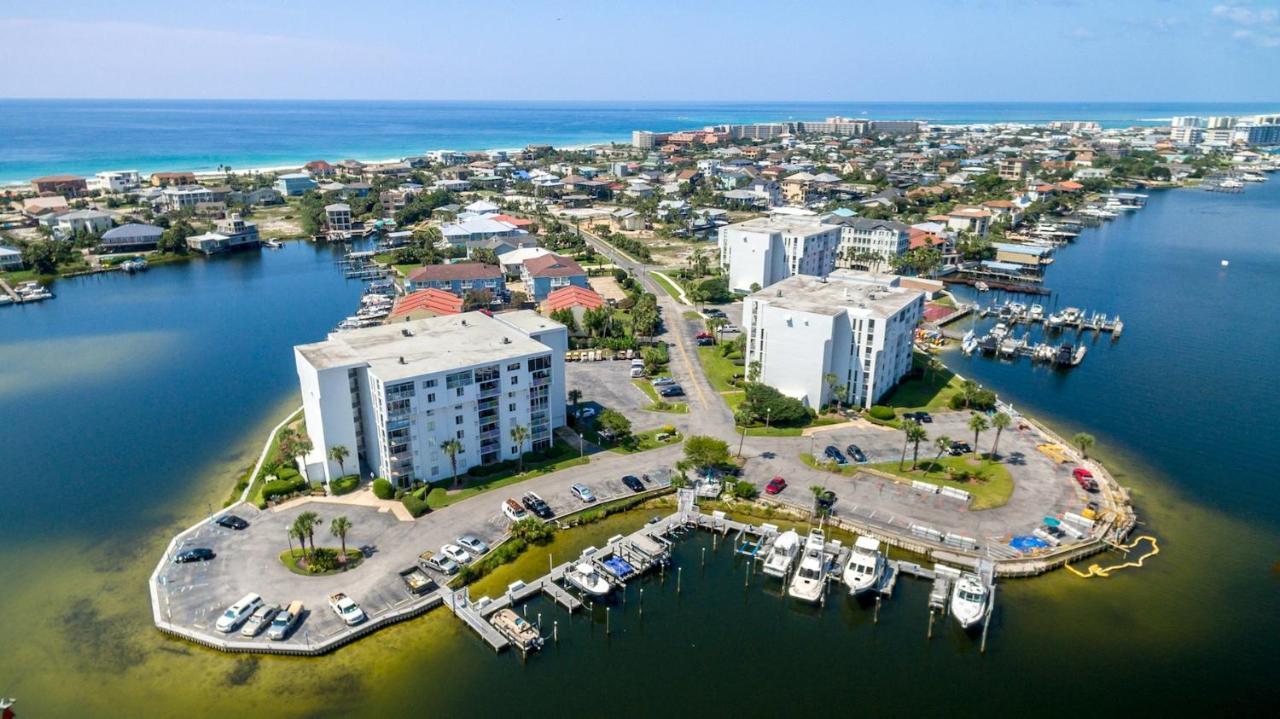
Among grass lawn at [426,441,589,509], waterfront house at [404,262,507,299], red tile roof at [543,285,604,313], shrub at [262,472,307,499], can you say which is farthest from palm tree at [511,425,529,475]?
waterfront house at [404,262,507,299]

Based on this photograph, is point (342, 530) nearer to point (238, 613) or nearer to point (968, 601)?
point (238, 613)

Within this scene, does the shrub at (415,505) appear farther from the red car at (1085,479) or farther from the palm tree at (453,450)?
the red car at (1085,479)

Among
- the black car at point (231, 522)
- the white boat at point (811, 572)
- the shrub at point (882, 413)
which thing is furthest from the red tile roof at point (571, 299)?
the white boat at point (811, 572)

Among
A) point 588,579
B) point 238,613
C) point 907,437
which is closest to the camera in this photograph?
point 238,613

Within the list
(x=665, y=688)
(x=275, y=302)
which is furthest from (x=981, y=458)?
(x=275, y=302)

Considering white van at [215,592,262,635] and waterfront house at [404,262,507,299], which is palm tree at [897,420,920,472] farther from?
waterfront house at [404,262,507,299]

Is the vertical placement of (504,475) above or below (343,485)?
below

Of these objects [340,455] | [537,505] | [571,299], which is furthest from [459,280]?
[537,505]
